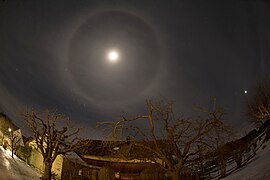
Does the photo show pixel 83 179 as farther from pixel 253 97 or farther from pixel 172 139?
pixel 253 97

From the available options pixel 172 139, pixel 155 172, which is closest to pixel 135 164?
pixel 155 172

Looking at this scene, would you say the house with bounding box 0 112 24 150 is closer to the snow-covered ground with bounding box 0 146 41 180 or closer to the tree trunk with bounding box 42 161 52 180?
the snow-covered ground with bounding box 0 146 41 180

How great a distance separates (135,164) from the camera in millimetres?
33906

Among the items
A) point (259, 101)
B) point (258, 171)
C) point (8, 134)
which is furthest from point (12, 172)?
point (259, 101)

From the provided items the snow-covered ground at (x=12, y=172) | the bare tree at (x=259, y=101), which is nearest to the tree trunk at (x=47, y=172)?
the snow-covered ground at (x=12, y=172)

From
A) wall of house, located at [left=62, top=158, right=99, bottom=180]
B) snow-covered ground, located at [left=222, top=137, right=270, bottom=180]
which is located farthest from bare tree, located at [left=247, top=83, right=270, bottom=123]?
wall of house, located at [left=62, top=158, right=99, bottom=180]

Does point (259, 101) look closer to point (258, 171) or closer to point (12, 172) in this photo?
point (258, 171)

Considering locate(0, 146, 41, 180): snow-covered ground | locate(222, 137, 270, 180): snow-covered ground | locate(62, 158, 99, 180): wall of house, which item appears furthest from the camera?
locate(62, 158, 99, 180): wall of house

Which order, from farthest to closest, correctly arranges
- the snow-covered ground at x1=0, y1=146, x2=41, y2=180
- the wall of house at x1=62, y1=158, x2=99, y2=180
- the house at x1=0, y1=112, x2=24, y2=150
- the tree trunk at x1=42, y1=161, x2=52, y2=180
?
the house at x1=0, y1=112, x2=24, y2=150 < the wall of house at x1=62, y1=158, x2=99, y2=180 < the tree trunk at x1=42, y1=161, x2=52, y2=180 < the snow-covered ground at x1=0, y1=146, x2=41, y2=180

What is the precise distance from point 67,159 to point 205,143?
829 inches

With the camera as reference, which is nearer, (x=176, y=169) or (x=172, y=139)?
(x=176, y=169)

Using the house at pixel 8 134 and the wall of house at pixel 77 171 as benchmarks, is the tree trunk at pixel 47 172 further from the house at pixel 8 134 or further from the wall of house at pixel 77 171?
the house at pixel 8 134

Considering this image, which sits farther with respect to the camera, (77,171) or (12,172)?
(77,171)

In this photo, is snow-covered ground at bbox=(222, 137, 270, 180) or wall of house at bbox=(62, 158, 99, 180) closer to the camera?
snow-covered ground at bbox=(222, 137, 270, 180)
